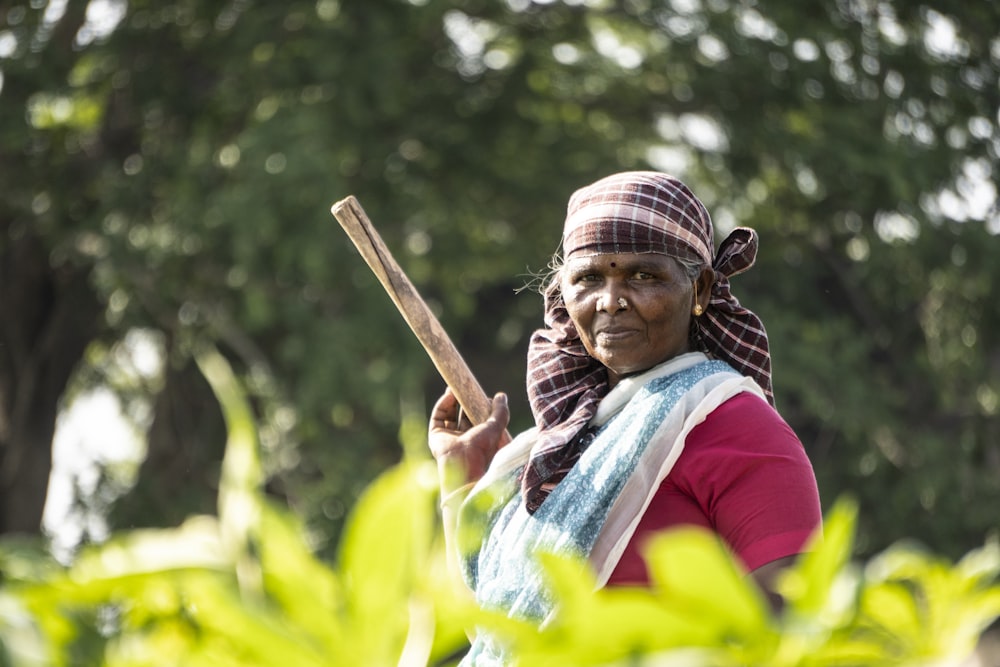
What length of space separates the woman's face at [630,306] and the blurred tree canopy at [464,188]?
4.50 meters

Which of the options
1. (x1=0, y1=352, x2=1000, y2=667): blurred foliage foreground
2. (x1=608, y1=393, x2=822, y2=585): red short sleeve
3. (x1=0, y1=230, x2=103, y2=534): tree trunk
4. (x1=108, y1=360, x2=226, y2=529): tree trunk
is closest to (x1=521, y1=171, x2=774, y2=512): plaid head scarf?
(x1=608, y1=393, x2=822, y2=585): red short sleeve

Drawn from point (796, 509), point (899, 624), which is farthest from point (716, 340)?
point (899, 624)

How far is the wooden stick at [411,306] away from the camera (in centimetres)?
197

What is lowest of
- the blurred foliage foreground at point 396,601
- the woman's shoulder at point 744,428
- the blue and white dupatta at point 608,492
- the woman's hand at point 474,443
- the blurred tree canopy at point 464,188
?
the blurred tree canopy at point 464,188

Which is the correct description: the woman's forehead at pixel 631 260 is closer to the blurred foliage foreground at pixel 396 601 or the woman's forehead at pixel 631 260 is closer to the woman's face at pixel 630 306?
the woman's face at pixel 630 306

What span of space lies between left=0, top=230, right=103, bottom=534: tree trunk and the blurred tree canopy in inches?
1.3

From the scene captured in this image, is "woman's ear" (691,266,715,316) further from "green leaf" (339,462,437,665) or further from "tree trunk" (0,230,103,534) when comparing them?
"tree trunk" (0,230,103,534)

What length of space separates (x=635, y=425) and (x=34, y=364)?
297 inches

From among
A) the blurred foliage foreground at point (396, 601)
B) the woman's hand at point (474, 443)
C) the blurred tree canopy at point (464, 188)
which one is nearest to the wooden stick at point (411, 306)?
the woman's hand at point (474, 443)

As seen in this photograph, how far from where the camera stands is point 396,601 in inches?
19.1

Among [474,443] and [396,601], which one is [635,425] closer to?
[474,443]

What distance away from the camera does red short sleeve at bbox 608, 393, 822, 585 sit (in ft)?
5.35

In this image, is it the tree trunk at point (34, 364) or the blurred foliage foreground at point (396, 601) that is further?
the tree trunk at point (34, 364)

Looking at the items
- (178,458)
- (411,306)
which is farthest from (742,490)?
(178,458)
